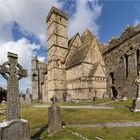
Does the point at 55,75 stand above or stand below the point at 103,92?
above

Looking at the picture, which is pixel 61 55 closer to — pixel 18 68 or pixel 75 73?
pixel 75 73

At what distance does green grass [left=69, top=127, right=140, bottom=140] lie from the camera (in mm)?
11062

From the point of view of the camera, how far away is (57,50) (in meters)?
45.7

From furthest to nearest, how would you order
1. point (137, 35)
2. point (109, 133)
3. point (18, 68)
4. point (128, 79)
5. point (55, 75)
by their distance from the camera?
point (55, 75) → point (128, 79) → point (137, 35) → point (109, 133) → point (18, 68)

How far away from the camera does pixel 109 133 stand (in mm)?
11758

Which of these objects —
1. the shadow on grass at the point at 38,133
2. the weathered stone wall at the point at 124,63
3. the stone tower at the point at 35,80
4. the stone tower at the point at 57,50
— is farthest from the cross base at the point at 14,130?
the stone tower at the point at 35,80

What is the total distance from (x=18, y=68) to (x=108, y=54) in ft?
113

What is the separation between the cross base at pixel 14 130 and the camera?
8766 millimetres

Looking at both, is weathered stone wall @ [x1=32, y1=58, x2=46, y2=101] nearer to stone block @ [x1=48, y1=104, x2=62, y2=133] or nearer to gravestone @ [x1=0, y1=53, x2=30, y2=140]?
stone block @ [x1=48, y1=104, x2=62, y2=133]

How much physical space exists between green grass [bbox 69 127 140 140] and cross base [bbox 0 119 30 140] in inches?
146

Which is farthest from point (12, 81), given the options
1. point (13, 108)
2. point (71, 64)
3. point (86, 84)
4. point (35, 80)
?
point (35, 80)

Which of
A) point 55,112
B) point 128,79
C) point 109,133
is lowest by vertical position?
point 109,133

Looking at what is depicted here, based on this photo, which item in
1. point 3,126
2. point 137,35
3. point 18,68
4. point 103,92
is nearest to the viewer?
point 3,126

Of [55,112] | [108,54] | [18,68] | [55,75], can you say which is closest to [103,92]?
[108,54]
